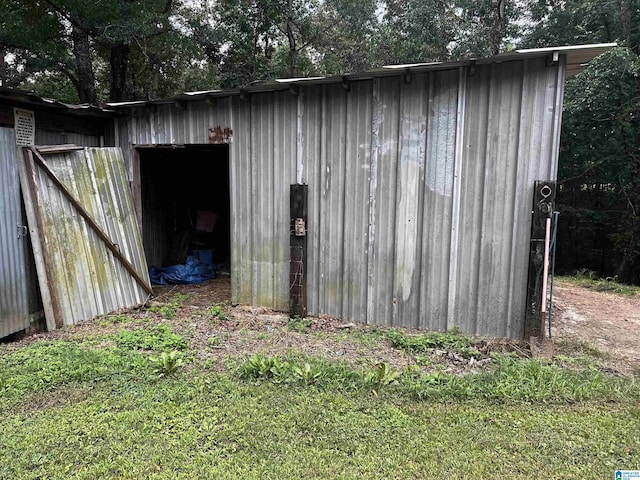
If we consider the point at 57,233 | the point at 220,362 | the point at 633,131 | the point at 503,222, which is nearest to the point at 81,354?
the point at 220,362

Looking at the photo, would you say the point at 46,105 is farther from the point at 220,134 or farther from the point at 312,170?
the point at 312,170

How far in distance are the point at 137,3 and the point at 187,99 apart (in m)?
6.60

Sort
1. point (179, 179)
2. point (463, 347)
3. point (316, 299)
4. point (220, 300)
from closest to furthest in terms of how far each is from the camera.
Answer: point (463, 347)
point (316, 299)
point (220, 300)
point (179, 179)

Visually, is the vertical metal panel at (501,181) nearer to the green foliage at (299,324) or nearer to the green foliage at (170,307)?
the green foliage at (299,324)

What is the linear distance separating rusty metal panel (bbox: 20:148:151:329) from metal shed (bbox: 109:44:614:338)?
1.02 meters

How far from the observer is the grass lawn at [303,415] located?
236 cm

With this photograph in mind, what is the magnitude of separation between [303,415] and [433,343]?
1.86m

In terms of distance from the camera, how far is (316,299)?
5238 mm

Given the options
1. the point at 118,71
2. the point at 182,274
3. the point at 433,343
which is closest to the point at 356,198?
the point at 433,343

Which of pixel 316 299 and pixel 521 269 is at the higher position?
pixel 521 269

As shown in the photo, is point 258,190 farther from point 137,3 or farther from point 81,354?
point 137,3

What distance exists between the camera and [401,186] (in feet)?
15.5

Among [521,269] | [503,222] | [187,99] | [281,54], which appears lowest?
[521,269]

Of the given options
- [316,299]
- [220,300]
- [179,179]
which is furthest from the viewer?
[179,179]
